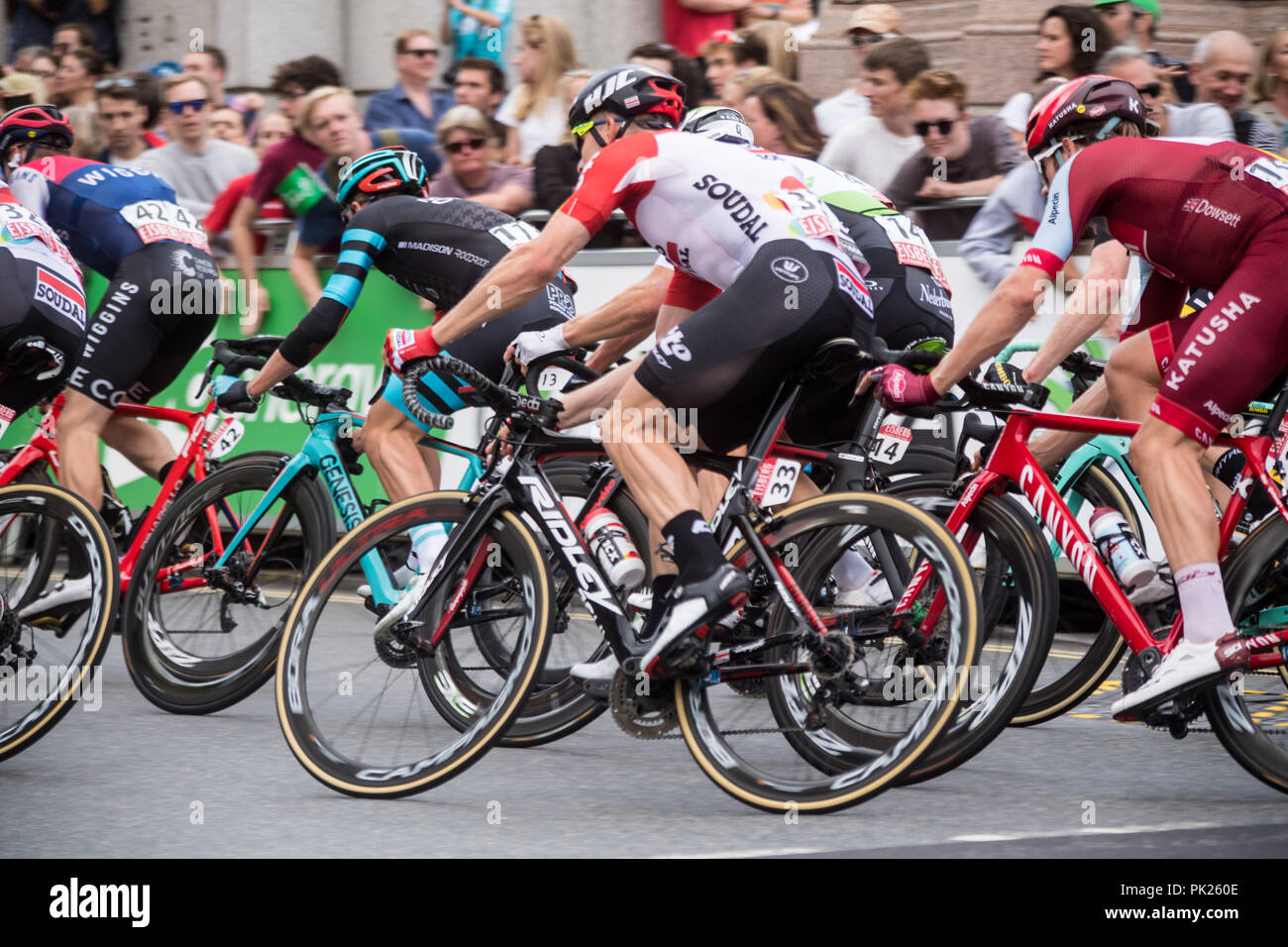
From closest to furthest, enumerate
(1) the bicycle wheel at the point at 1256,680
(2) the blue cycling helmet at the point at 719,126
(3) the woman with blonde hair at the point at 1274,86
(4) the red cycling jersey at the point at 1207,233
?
(1) the bicycle wheel at the point at 1256,680 → (4) the red cycling jersey at the point at 1207,233 → (2) the blue cycling helmet at the point at 719,126 → (3) the woman with blonde hair at the point at 1274,86

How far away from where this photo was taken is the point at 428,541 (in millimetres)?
5426

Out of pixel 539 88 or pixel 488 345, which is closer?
pixel 488 345

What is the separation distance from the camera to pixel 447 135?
31.8 feet

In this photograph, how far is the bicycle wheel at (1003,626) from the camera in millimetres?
4906

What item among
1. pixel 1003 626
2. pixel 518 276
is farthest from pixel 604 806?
pixel 518 276

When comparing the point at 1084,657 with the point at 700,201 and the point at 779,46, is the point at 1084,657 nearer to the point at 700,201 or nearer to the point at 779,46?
the point at 700,201

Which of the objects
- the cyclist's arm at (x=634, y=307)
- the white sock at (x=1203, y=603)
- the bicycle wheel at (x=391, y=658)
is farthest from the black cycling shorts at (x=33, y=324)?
the white sock at (x=1203, y=603)

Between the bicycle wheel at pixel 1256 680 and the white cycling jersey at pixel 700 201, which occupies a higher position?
the white cycling jersey at pixel 700 201

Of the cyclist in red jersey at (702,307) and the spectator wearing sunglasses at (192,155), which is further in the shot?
the spectator wearing sunglasses at (192,155)

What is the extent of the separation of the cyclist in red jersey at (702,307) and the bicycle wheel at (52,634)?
121 centimetres

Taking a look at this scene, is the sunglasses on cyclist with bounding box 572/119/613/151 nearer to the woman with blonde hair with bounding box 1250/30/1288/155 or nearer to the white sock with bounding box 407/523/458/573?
the white sock with bounding box 407/523/458/573

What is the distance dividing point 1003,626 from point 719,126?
2.23m

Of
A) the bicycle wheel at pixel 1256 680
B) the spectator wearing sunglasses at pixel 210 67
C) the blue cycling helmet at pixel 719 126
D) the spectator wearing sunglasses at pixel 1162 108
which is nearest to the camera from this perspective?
the bicycle wheel at pixel 1256 680

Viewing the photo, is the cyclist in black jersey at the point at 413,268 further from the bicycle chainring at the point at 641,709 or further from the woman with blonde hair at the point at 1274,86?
the woman with blonde hair at the point at 1274,86
